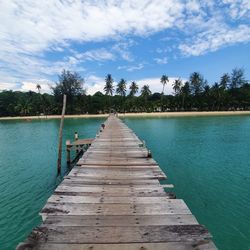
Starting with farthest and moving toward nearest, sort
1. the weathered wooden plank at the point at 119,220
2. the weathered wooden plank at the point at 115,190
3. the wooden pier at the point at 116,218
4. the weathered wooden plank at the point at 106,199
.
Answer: the weathered wooden plank at the point at 115,190 → the weathered wooden plank at the point at 106,199 → the weathered wooden plank at the point at 119,220 → the wooden pier at the point at 116,218

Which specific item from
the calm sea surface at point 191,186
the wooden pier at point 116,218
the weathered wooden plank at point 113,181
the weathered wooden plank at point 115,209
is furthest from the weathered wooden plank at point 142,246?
the calm sea surface at point 191,186

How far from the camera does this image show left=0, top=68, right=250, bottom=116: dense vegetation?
96688 mm

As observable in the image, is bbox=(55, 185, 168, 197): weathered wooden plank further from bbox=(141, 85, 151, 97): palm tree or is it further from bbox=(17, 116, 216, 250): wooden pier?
bbox=(141, 85, 151, 97): palm tree

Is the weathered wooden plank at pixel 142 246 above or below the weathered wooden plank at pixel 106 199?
above

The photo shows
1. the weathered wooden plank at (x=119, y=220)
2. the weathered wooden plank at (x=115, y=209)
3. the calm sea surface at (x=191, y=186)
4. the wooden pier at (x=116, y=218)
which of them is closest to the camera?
the wooden pier at (x=116, y=218)

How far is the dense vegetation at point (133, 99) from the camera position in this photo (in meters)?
96.7

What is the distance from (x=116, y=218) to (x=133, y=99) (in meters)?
99.3

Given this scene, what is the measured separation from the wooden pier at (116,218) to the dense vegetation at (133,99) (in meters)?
93.2

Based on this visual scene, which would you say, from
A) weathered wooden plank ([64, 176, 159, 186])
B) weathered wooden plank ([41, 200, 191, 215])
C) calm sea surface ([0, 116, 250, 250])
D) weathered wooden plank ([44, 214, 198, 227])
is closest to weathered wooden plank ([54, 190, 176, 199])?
weathered wooden plank ([41, 200, 191, 215])

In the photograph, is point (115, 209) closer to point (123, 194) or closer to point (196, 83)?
point (123, 194)

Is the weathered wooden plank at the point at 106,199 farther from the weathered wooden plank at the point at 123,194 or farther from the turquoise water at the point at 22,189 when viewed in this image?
the turquoise water at the point at 22,189

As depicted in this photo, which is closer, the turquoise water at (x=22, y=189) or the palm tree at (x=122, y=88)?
the turquoise water at (x=22, y=189)

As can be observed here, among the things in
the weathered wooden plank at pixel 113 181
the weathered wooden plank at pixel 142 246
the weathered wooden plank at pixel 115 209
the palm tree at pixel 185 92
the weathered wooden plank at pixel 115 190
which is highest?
the palm tree at pixel 185 92

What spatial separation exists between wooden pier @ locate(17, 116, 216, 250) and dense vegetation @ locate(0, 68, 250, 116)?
93.2 m
